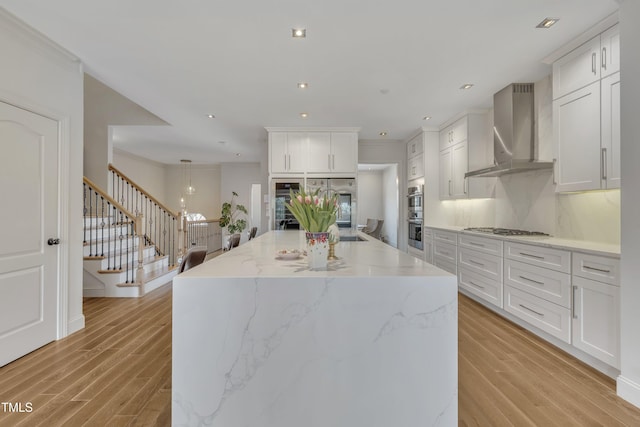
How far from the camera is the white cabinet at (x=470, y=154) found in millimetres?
4348

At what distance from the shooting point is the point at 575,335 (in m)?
2.35

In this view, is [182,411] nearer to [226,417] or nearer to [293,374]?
[226,417]

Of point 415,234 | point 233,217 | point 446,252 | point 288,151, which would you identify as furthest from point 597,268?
point 233,217

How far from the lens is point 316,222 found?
152 centimetres

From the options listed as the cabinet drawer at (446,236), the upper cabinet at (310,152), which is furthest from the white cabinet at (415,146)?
the cabinet drawer at (446,236)

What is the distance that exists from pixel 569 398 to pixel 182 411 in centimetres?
232

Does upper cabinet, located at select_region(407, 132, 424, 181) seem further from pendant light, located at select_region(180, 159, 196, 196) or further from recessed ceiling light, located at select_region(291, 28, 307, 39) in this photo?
pendant light, located at select_region(180, 159, 196, 196)

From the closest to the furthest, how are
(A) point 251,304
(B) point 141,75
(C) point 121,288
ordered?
(A) point 251,304
(B) point 141,75
(C) point 121,288

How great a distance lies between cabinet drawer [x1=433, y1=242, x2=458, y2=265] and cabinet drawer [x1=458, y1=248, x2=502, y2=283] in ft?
0.41

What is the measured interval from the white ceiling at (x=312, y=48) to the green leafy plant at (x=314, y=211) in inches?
60.3

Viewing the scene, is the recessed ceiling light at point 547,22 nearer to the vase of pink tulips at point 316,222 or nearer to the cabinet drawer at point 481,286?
the vase of pink tulips at point 316,222

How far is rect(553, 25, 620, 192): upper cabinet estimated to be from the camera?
2305mm

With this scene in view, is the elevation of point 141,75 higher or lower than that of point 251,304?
higher

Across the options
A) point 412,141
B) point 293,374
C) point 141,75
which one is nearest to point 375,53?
point 141,75
